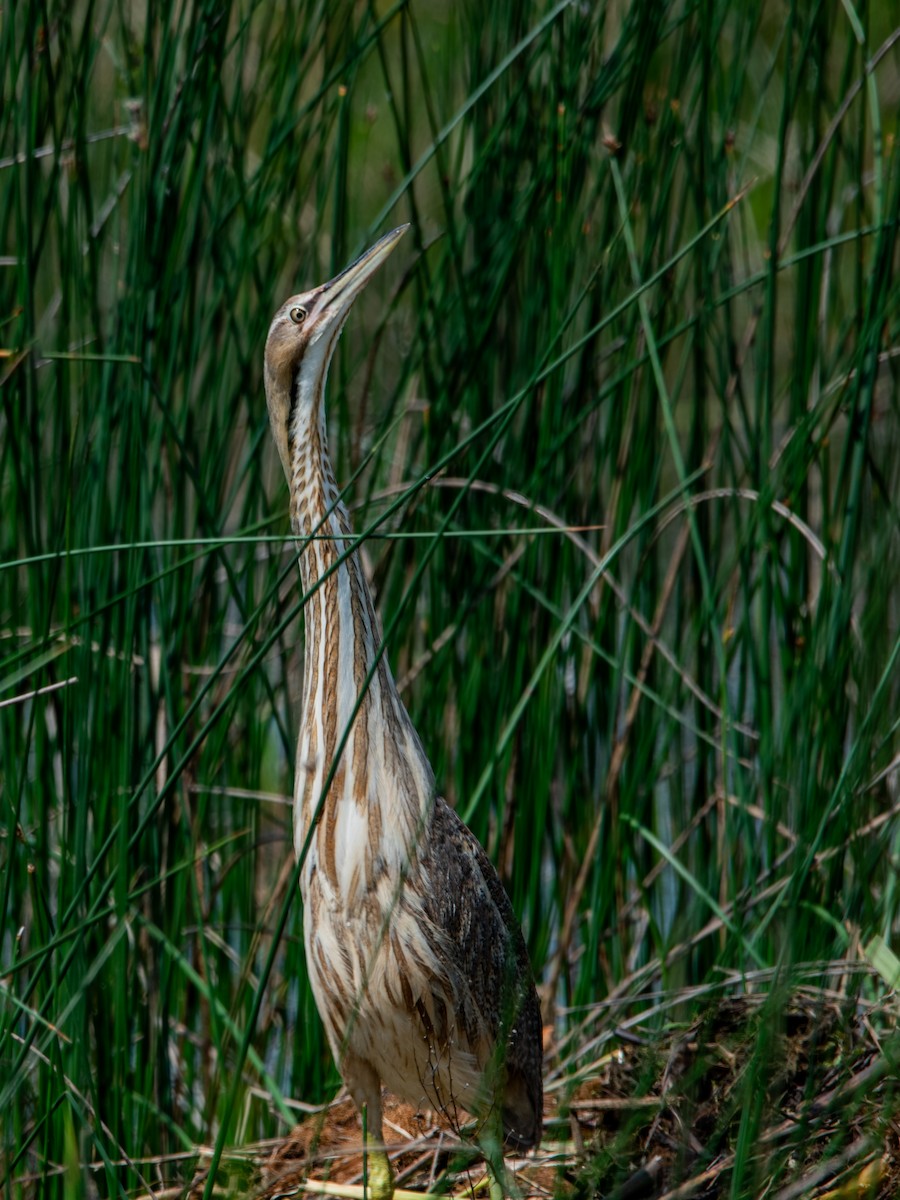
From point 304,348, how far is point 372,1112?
4.54ft

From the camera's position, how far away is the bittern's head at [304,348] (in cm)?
263

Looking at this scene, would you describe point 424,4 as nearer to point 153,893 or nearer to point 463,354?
point 463,354

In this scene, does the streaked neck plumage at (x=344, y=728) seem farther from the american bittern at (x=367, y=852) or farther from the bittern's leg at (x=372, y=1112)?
the bittern's leg at (x=372, y=1112)

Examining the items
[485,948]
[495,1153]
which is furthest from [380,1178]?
[485,948]

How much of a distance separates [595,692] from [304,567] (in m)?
1.12

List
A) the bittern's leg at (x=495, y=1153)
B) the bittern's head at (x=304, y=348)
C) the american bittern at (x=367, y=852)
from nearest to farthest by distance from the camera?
1. the bittern's leg at (x=495, y=1153)
2. the american bittern at (x=367, y=852)
3. the bittern's head at (x=304, y=348)

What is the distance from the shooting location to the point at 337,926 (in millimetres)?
2529

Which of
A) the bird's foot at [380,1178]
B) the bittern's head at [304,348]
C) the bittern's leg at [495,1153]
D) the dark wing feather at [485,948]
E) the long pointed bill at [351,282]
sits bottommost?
the bird's foot at [380,1178]

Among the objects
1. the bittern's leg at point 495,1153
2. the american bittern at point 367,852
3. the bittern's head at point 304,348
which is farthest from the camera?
the bittern's head at point 304,348

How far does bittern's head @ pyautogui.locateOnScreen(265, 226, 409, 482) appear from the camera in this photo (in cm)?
263

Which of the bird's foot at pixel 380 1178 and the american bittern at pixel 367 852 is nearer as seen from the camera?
the american bittern at pixel 367 852

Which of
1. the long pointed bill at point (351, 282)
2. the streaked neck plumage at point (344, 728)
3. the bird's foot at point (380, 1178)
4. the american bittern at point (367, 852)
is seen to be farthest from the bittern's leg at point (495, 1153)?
the long pointed bill at point (351, 282)

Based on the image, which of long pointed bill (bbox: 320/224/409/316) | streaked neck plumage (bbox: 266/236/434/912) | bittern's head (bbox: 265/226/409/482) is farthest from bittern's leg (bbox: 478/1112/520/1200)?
long pointed bill (bbox: 320/224/409/316)

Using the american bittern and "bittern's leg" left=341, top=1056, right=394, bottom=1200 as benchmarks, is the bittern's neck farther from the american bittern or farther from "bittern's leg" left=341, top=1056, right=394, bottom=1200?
"bittern's leg" left=341, top=1056, right=394, bottom=1200
